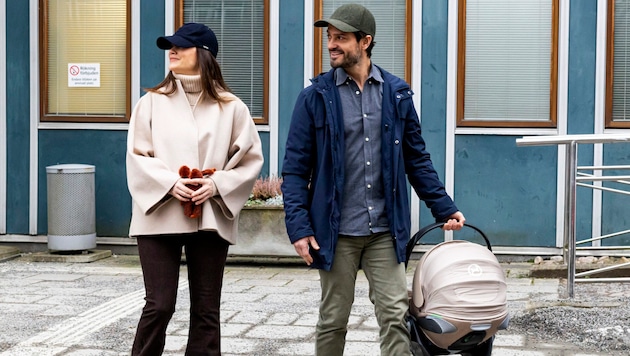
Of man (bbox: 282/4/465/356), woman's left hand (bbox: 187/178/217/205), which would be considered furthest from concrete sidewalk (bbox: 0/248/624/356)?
woman's left hand (bbox: 187/178/217/205)

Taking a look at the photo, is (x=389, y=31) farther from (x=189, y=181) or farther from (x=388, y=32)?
(x=189, y=181)

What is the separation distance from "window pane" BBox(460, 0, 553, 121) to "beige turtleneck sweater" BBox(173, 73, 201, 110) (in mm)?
6326

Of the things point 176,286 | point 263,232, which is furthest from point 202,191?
point 263,232

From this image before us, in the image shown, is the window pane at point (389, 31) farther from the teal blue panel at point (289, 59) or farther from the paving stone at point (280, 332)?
the paving stone at point (280, 332)

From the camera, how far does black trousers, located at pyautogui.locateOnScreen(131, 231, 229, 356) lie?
5.17 metres

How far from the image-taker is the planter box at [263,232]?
10.9 metres

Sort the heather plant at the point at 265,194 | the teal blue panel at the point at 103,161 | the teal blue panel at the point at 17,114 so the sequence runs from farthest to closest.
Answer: the teal blue panel at the point at 17,114, the teal blue panel at the point at 103,161, the heather plant at the point at 265,194

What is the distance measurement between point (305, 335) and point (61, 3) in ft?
20.7

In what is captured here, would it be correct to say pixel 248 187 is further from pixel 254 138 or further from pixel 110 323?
pixel 110 323

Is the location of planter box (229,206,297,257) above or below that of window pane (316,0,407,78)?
below

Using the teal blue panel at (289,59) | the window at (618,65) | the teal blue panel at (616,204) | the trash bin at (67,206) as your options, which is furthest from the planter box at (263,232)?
the window at (618,65)

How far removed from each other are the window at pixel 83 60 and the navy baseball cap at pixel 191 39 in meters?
6.73

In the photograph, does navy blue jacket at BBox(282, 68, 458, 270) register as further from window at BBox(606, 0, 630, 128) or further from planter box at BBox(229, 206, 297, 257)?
window at BBox(606, 0, 630, 128)

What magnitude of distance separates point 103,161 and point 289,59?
231 cm
